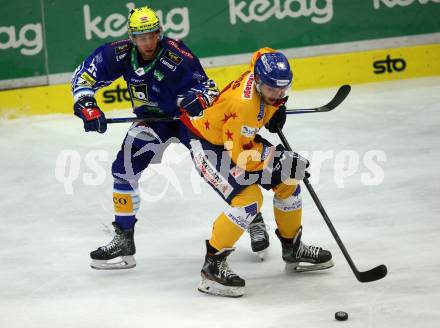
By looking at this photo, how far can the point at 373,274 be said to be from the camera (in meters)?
4.06

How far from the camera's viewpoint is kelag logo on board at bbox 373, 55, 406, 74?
7.89 meters

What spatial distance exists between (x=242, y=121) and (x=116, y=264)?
1142 mm

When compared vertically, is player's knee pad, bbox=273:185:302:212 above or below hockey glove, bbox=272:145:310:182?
below

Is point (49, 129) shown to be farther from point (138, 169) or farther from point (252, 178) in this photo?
point (252, 178)

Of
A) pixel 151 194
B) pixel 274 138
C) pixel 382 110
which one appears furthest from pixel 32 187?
pixel 382 110

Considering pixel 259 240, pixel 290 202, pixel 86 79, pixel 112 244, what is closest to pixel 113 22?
Answer: pixel 86 79

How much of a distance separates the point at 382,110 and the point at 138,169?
2825 millimetres

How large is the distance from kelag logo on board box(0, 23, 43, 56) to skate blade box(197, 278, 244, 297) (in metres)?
3.86

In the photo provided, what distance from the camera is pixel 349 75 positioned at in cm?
786

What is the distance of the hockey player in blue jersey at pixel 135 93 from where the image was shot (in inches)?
187

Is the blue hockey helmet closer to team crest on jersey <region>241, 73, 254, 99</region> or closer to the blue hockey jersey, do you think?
team crest on jersey <region>241, 73, 254, 99</region>

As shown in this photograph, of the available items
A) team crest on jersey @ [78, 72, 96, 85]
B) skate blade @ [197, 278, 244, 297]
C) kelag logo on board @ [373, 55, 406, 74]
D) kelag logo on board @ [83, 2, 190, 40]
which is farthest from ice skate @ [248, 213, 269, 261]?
kelag logo on board @ [373, 55, 406, 74]

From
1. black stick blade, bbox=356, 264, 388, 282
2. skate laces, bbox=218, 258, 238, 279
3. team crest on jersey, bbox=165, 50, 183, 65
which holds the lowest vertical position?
skate laces, bbox=218, 258, 238, 279

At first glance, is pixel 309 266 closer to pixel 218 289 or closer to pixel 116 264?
pixel 218 289
